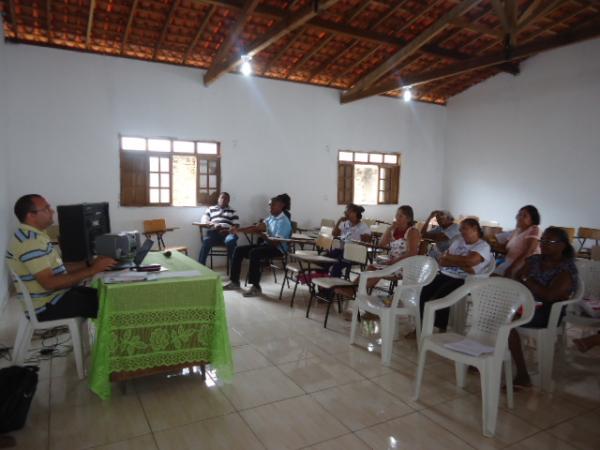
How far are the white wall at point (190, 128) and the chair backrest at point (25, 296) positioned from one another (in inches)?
140

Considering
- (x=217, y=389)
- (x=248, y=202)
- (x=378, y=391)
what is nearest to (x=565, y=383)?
(x=378, y=391)

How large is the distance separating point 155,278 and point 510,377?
2267 millimetres

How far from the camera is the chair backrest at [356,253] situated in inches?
162

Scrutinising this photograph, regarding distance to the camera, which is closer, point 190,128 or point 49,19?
point 49,19

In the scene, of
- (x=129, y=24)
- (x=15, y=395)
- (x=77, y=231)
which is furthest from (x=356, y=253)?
(x=129, y=24)

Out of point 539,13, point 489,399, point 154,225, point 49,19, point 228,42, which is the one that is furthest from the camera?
point 154,225

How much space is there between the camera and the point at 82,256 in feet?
8.79

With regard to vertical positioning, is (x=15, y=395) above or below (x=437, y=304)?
below

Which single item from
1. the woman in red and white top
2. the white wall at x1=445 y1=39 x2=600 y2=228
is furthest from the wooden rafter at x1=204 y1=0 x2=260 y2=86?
the white wall at x1=445 y1=39 x2=600 y2=228

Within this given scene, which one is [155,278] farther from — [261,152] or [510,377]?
[261,152]

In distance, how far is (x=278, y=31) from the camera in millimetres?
5188

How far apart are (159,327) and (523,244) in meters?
3.40

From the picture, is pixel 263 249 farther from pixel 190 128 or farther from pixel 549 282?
pixel 549 282

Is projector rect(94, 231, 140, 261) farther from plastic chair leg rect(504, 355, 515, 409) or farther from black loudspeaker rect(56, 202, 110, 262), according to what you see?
plastic chair leg rect(504, 355, 515, 409)
